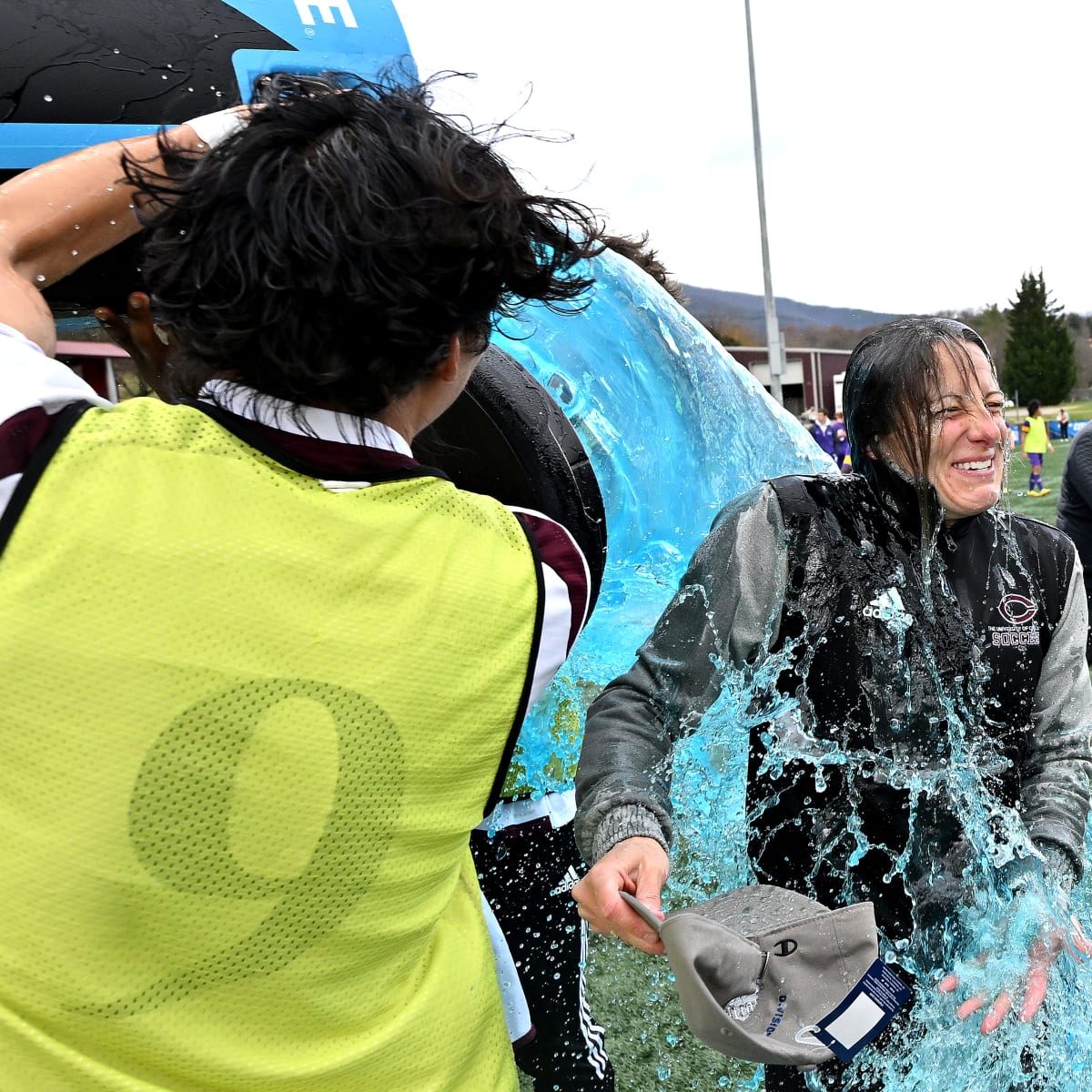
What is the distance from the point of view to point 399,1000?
101cm

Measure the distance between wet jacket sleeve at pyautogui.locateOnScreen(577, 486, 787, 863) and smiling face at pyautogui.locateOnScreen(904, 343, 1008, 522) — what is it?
0.89ft

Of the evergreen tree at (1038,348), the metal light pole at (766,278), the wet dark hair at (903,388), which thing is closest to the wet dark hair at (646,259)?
the wet dark hair at (903,388)

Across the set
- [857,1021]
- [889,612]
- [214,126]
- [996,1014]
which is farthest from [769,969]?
[214,126]

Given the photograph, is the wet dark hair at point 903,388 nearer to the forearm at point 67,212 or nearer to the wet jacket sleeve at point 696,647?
the wet jacket sleeve at point 696,647

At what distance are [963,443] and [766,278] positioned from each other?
16893 mm

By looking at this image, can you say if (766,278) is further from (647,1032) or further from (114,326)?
(114,326)

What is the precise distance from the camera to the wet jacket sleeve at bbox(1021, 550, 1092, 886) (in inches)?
62.8

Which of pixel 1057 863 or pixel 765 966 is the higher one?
pixel 765 966

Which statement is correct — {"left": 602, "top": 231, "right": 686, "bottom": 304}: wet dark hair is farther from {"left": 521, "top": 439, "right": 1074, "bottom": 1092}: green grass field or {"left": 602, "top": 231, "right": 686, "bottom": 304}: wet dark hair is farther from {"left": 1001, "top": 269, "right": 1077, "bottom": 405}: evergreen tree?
{"left": 1001, "top": 269, "right": 1077, "bottom": 405}: evergreen tree

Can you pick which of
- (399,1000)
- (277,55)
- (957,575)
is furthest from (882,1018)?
(277,55)

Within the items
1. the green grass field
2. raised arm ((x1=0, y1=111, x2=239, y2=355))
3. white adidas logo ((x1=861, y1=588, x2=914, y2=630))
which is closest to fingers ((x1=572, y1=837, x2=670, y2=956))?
white adidas logo ((x1=861, y1=588, x2=914, y2=630))

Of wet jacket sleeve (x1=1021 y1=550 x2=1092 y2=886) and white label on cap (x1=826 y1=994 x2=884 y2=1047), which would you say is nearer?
white label on cap (x1=826 y1=994 x2=884 y2=1047)

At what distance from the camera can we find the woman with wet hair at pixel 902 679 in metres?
1.62

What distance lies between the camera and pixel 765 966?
120 centimetres
